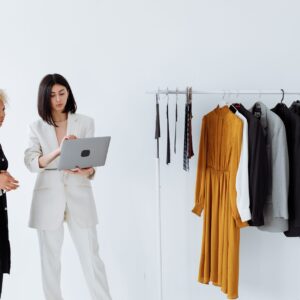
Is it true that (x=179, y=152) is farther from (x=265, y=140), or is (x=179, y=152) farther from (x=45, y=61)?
(x=45, y=61)

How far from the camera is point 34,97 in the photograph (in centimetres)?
302

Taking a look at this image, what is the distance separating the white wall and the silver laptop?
645 millimetres

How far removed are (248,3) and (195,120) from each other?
823 mm

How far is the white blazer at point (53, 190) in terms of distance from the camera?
8.20ft

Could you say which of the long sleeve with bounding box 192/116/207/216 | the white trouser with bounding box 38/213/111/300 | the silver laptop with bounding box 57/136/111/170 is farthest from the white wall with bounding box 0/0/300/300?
the silver laptop with bounding box 57/136/111/170

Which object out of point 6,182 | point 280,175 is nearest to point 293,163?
point 280,175

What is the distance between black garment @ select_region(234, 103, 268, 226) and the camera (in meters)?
2.40

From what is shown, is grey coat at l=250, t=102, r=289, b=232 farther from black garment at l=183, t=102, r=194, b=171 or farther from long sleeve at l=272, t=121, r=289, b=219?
black garment at l=183, t=102, r=194, b=171

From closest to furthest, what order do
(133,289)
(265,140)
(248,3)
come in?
(265,140), (248,3), (133,289)

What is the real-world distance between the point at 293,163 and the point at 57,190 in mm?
1345

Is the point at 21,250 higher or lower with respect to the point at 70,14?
lower

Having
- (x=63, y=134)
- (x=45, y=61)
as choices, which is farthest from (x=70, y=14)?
(x=63, y=134)

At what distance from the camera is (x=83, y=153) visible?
7.61 feet

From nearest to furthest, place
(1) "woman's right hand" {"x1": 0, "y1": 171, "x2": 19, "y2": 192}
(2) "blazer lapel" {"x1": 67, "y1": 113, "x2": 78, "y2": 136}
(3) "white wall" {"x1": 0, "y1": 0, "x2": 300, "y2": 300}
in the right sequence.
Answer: (1) "woman's right hand" {"x1": 0, "y1": 171, "x2": 19, "y2": 192}
(2) "blazer lapel" {"x1": 67, "y1": 113, "x2": 78, "y2": 136}
(3) "white wall" {"x1": 0, "y1": 0, "x2": 300, "y2": 300}
